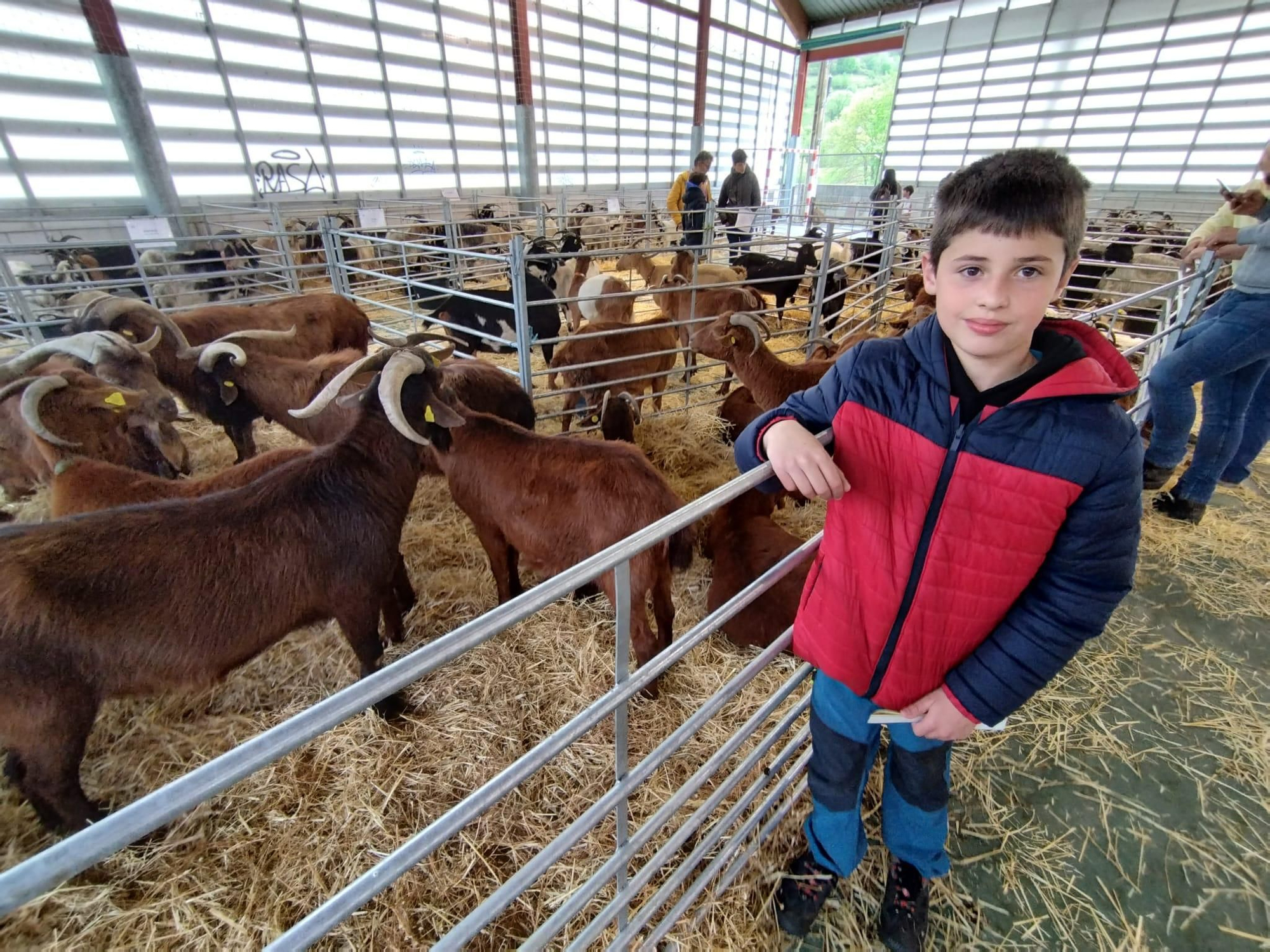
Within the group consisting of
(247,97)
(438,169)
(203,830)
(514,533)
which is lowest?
(203,830)

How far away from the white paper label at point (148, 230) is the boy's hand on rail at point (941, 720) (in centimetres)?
786

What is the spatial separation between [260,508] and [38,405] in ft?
7.18

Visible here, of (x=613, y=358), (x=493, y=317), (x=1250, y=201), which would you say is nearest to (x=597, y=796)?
(x=613, y=358)

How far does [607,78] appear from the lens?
64.0 ft

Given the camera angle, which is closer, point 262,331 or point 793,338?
point 262,331

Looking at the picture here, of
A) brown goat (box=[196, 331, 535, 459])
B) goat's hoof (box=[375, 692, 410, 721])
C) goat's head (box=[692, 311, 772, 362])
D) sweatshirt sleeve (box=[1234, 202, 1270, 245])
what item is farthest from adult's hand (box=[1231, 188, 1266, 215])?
goat's hoof (box=[375, 692, 410, 721])

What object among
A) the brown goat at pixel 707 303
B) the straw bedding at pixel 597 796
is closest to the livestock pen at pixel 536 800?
the straw bedding at pixel 597 796

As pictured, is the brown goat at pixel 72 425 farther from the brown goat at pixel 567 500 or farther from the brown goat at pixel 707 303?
the brown goat at pixel 707 303

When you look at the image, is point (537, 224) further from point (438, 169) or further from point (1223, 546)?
point (1223, 546)

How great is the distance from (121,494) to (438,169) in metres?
16.6

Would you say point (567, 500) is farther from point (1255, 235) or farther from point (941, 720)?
point (1255, 235)

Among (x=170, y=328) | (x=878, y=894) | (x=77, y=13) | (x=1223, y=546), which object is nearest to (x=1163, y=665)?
(x=1223, y=546)

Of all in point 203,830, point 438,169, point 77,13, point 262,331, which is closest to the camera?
point 203,830

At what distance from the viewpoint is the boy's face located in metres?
1.23
